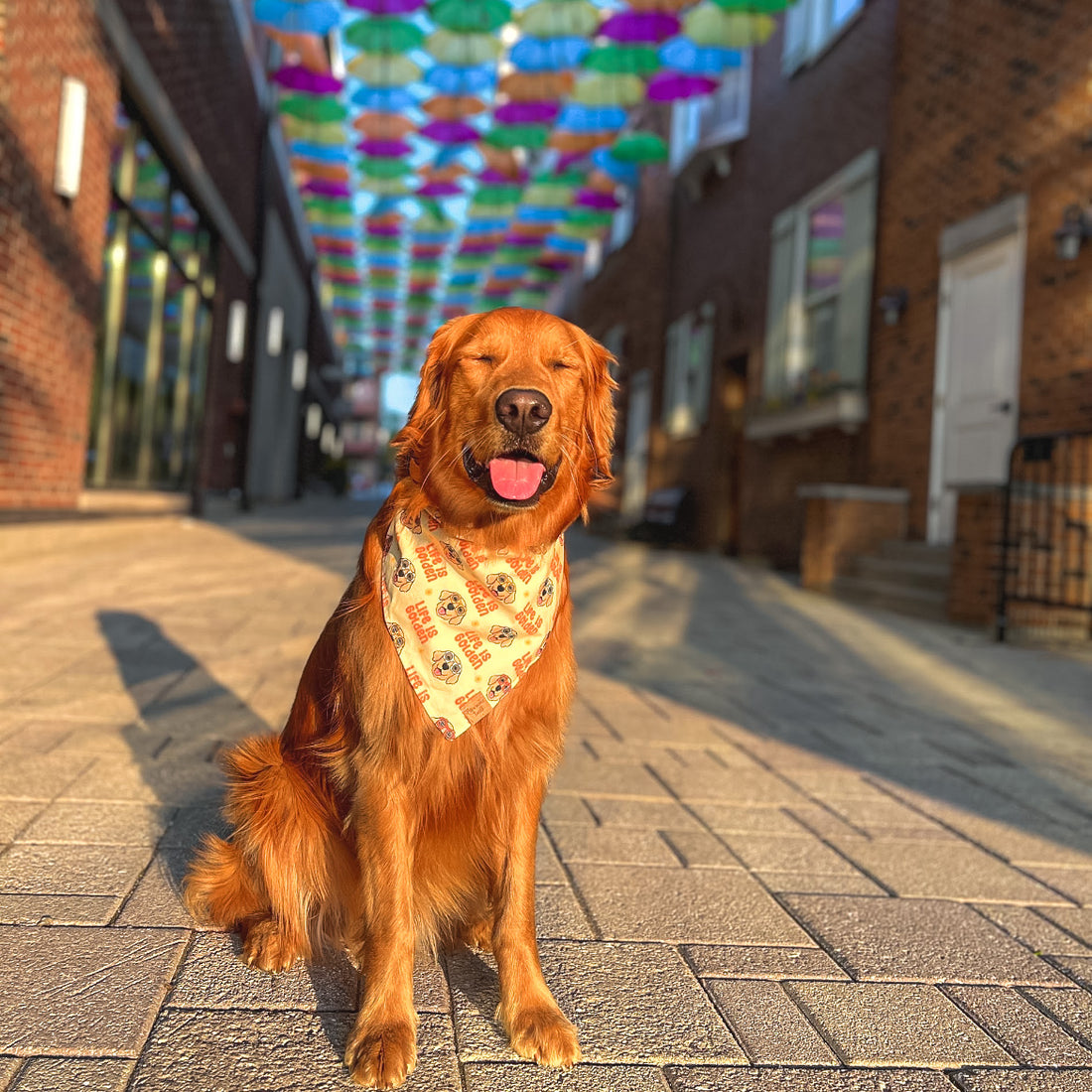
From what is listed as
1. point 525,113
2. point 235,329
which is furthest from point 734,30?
point 235,329

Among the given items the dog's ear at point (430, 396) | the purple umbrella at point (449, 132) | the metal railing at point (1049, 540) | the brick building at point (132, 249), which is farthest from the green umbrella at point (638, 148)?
the dog's ear at point (430, 396)

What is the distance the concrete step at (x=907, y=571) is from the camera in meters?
7.88

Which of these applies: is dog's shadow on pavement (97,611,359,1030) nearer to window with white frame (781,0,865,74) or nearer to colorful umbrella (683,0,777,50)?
colorful umbrella (683,0,777,50)

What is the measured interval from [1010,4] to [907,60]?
170 cm

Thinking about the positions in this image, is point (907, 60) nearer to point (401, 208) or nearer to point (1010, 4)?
point (1010, 4)

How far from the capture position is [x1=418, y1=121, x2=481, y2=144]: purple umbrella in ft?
46.4

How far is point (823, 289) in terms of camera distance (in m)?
11.6

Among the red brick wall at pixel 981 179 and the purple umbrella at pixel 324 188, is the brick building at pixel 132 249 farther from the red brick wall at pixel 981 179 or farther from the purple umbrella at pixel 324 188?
the red brick wall at pixel 981 179

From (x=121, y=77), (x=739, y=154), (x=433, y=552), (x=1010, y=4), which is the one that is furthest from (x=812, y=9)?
(x=433, y=552)

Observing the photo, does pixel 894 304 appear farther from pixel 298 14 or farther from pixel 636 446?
pixel 636 446

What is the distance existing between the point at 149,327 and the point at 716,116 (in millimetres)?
10389

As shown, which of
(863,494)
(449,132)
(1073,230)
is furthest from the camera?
(449,132)

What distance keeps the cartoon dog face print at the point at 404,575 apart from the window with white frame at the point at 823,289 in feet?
30.8

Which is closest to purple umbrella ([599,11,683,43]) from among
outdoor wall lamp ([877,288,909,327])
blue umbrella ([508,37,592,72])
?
blue umbrella ([508,37,592,72])
